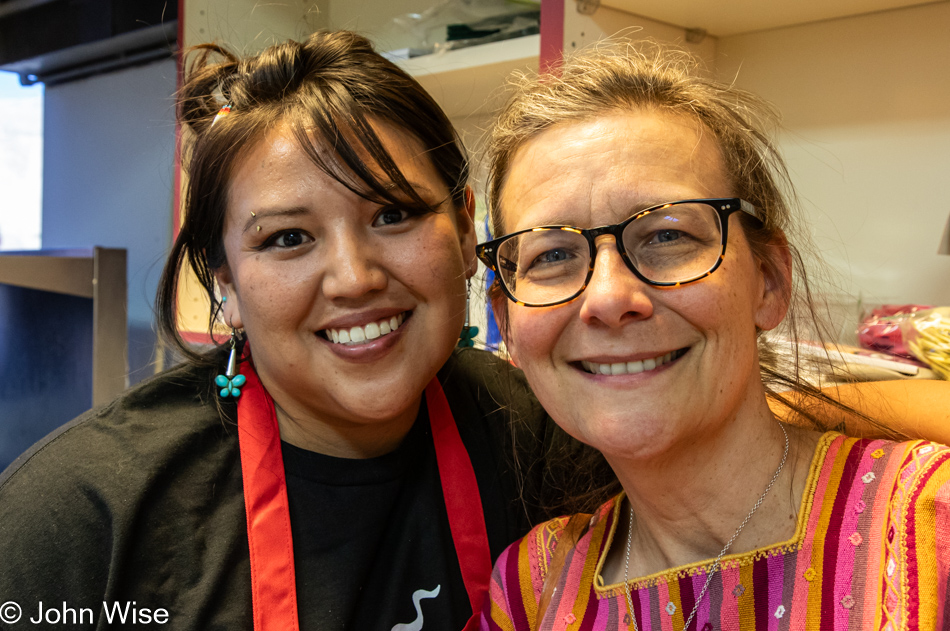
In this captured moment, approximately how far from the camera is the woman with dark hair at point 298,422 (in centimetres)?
100

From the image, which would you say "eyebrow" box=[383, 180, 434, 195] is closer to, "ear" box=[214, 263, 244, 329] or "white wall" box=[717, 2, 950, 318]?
"ear" box=[214, 263, 244, 329]

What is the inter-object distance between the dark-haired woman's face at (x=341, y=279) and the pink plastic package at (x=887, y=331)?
69cm

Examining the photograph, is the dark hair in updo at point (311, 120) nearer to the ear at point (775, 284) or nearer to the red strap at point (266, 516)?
the red strap at point (266, 516)

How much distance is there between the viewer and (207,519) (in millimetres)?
1062

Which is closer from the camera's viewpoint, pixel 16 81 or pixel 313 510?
pixel 313 510

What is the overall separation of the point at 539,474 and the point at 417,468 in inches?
7.8

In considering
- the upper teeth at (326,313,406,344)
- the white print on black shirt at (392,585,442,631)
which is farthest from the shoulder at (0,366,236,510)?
the white print on black shirt at (392,585,442,631)

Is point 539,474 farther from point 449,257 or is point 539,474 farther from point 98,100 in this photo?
point 98,100

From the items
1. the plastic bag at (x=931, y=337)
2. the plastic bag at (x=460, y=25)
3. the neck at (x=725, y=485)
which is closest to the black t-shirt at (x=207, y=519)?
the neck at (x=725, y=485)

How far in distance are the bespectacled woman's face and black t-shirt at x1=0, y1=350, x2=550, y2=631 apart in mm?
409

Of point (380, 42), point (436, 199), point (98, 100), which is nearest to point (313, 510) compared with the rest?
point (436, 199)

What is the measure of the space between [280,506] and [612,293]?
59 centimetres

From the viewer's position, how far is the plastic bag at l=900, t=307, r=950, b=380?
1133 millimetres

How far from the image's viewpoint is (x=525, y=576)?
104 cm
